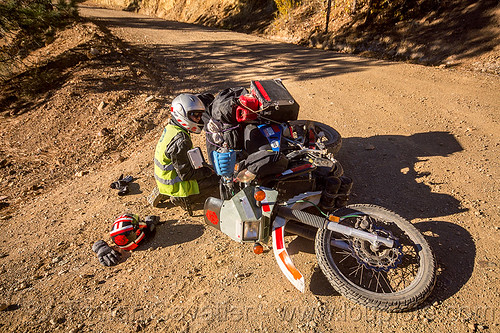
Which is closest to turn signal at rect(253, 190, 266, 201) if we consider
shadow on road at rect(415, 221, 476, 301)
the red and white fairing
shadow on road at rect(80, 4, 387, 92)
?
the red and white fairing

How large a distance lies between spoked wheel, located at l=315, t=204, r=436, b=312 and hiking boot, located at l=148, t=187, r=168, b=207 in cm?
283

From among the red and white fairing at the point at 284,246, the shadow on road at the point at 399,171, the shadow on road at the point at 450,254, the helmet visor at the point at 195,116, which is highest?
the helmet visor at the point at 195,116

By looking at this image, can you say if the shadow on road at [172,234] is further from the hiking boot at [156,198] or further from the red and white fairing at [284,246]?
the red and white fairing at [284,246]

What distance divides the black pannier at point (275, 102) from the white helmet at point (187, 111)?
926 millimetres

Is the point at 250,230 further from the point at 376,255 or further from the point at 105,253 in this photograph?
the point at 105,253

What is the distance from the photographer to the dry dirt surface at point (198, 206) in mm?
3174

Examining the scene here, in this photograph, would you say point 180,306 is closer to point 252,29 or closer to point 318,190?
point 318,190

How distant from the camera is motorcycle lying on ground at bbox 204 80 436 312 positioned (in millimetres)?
3037

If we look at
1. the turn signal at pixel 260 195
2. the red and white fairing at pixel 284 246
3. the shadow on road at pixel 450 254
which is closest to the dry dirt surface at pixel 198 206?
the shadow on road at pixel 450 254

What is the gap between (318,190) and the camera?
415 centimetres

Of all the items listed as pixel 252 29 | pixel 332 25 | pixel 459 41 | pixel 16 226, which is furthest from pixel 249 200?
pixel 252 29

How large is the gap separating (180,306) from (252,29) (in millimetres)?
19771

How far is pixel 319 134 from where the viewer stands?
5.56 meters

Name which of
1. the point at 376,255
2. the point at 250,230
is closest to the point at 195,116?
the point at 250,230
